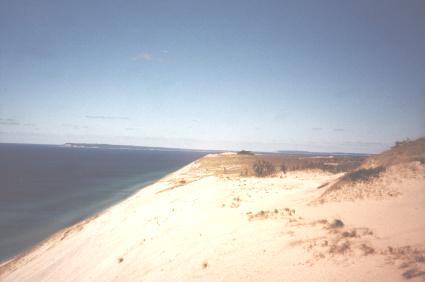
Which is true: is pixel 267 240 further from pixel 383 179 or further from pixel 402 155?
pixel 402 155

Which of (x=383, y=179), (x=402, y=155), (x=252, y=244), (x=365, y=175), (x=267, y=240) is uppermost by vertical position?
(x=402, y=155)

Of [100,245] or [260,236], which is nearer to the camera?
[260,236]

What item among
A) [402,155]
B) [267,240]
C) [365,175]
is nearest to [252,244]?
[267,240]

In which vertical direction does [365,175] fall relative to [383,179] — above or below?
above

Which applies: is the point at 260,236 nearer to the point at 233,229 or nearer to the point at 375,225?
the point at 233,229

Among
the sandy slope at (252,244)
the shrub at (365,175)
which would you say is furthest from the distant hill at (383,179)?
the sandy slope at (252,244)

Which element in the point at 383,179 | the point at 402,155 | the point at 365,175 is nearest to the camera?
the point at 383,179

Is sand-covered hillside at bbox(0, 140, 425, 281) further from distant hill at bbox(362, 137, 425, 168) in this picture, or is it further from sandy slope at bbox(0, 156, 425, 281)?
distant hill at bbox(362, 137, 425, 168)

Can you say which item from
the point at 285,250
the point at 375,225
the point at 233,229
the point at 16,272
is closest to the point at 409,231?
the point at 375,225
